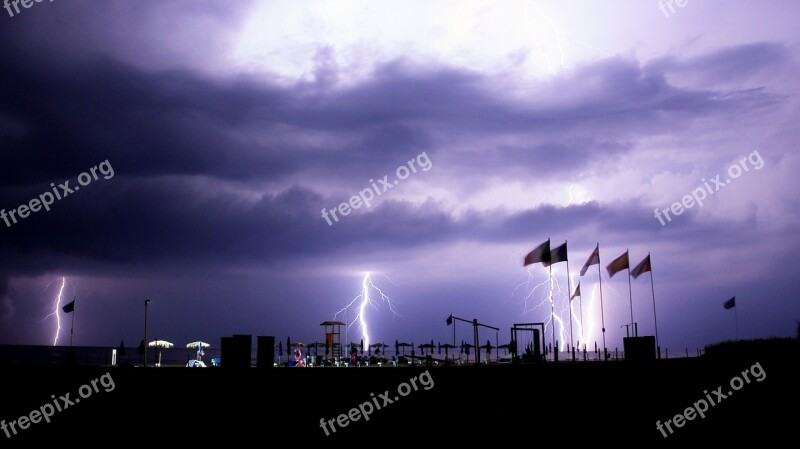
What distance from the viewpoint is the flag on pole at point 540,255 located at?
140ft

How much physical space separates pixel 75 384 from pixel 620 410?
45.3ft

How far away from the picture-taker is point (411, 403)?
1734 cm

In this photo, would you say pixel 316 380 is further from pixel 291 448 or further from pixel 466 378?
pixel 466 378

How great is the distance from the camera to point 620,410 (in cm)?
1761

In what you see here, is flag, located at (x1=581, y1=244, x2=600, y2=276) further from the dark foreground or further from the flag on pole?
the dark foreground

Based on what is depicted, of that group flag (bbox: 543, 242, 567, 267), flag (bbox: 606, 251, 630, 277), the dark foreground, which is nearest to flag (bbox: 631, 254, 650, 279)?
flag (bbox: 606, 251, 630, 277)

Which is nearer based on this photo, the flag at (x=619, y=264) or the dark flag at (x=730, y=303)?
the flag at (x=619, y=264)

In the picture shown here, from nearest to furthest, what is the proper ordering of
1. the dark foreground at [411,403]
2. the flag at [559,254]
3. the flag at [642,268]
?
the dark foreground at [411,403] < the flag at [559,254] < the flag at [642,268]

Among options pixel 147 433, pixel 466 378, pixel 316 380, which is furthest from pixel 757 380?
pixel 147 433

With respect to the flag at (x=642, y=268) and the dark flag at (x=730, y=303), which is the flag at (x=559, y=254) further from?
the dark flag at (x=730, y=303)

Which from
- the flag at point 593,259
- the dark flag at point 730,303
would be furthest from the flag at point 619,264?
the dark flag at point 730,303

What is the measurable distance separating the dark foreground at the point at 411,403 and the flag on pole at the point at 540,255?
2273 centimetres

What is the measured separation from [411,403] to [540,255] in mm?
27347

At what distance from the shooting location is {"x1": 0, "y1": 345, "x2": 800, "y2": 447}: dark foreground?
45.7 ft
